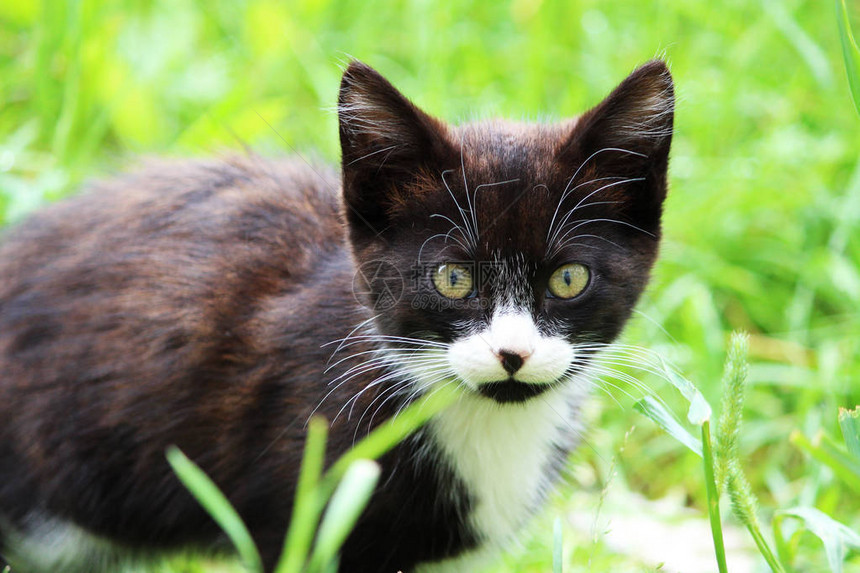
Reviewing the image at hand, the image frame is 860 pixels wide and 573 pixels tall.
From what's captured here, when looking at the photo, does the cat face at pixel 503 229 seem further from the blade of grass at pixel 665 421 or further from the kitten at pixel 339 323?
the blade of grass at pixel 665 421

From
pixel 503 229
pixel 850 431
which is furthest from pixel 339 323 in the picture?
pixel 850 431

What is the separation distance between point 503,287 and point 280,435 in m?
0.66

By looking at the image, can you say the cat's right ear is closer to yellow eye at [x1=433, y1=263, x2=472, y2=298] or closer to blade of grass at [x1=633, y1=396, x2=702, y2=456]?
yellow eye at [x1=433, y1=263, x2=472, y2=298]

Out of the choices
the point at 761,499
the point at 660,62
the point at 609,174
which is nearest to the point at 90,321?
the point at 609,174

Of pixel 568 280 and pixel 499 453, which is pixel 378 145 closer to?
pixel 568 280

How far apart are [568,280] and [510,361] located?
0.24 meters

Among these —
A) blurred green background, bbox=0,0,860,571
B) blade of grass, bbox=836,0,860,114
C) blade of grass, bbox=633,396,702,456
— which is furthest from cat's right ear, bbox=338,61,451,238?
blurred green background, bbox=0,0,860,571

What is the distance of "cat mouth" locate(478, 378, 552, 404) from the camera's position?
79.0 inches

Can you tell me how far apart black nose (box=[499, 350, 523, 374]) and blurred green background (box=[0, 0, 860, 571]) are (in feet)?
3.38

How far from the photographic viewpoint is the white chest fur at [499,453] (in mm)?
2260

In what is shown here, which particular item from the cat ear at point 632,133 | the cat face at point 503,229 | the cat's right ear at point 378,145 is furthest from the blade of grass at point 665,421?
the cat's right ear at point 378,145

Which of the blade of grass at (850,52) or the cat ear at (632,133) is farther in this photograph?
the cat ear at (632,133)

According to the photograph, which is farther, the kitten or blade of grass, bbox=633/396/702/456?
the kitten

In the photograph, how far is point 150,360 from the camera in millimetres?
2375
